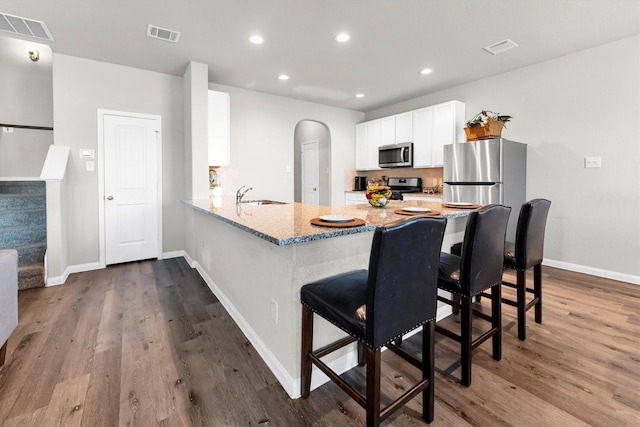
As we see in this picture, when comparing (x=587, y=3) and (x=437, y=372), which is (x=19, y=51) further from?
(x=587, y=3)

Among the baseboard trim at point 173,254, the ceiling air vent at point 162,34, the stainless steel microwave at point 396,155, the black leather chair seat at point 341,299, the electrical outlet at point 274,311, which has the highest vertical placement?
the ceiling air vent at point 162,34

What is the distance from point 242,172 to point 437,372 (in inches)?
161

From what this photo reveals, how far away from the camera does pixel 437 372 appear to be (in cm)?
180

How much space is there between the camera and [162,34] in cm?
307

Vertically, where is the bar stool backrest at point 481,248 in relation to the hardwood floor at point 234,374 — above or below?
above

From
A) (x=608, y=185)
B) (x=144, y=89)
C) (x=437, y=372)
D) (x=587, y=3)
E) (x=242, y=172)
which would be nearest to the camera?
(x=437, y=372)

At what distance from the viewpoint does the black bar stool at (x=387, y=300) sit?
1171 millimetres

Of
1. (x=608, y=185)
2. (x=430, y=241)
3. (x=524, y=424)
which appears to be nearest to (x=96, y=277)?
(x=430, y=241)

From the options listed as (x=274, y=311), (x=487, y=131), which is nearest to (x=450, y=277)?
(x=274, y=311)

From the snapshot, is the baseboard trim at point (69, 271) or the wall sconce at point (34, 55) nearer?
the baseboard trim at point (69, 271)

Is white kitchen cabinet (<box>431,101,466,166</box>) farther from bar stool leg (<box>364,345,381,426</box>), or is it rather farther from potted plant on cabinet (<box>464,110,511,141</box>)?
bar stool leg (<box>364,345,381,426</box>)

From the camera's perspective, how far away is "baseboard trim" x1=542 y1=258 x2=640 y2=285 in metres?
3.33

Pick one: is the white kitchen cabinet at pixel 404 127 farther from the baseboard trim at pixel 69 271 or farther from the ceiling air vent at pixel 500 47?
the baseboard trim at pixel 69 271

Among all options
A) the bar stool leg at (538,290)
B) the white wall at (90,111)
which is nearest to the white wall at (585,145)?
the bar stool leg at (538,290)
